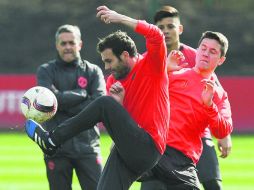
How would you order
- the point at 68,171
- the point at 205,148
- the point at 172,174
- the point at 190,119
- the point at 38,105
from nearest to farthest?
1. the point at 172,174
2. the point at 190,119
3. the point at 38,105
4. the point at 205,148
5. the point at 68,171

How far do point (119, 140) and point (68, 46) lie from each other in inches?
101

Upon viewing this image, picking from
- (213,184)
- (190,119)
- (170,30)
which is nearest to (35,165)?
(170,30)

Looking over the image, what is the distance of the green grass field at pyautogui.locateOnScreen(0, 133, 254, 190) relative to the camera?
1289 cm

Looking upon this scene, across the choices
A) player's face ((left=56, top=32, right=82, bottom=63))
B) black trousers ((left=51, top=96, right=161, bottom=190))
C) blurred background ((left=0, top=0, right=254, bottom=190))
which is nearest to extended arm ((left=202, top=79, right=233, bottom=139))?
black trousers ((left=51, top=96, right=161, bottom=190))

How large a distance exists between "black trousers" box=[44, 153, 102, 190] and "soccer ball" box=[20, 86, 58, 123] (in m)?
1.30

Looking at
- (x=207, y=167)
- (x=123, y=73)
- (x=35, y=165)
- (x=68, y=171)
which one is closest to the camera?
(x=123, y=73)

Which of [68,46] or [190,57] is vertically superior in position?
[68,46]

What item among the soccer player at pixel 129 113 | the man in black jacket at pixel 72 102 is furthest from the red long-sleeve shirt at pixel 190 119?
the man in black jacket at pixel 72 102

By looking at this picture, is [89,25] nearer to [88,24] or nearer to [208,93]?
[88,24]

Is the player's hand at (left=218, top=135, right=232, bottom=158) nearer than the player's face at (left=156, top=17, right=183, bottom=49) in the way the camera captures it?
Yes

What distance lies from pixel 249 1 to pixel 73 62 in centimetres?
2017

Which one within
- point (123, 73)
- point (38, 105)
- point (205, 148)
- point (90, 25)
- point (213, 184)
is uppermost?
point (90, 25)

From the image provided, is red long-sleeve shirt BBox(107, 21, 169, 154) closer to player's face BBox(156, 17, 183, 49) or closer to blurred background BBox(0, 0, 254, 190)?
player's face BBox(156, 17, 183, 49)

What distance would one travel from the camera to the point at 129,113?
727cm
